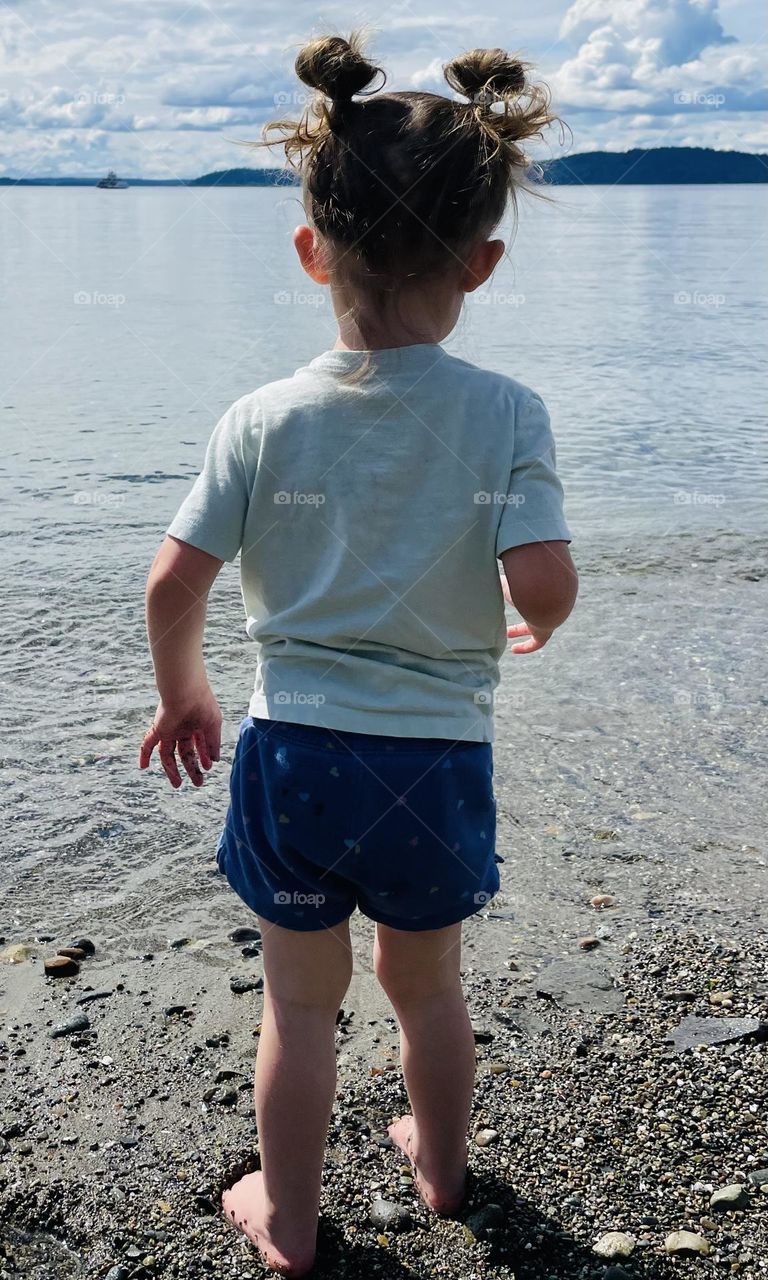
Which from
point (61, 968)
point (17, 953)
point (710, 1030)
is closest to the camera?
point (710, 1030)

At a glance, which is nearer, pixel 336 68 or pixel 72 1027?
pixel 336 68

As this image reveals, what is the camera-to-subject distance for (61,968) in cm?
319

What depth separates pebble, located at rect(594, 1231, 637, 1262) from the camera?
2232 millimetres

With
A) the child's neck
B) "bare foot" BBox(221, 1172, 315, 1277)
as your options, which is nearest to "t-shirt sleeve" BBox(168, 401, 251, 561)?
the child's neck

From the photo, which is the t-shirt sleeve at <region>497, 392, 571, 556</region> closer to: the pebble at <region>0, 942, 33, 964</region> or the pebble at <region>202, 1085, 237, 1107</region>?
the pebble at <region>202, 1085, 237, 1107</region>

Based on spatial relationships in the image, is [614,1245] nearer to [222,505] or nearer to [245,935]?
[245,935]

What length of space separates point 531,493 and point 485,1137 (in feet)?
4.66

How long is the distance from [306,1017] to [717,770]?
2.76 metres

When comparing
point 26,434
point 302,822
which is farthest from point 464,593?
point 26,434

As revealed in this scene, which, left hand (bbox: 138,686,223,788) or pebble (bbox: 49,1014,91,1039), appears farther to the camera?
pebble (bbox: 49,1014,91,1039)

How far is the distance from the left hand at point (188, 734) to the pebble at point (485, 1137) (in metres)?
1.01

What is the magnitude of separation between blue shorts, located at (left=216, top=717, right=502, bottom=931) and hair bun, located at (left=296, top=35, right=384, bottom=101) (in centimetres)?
113

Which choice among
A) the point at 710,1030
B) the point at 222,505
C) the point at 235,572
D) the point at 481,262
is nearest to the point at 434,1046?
the point at 710,1030

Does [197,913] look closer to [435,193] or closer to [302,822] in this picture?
[302,822]
